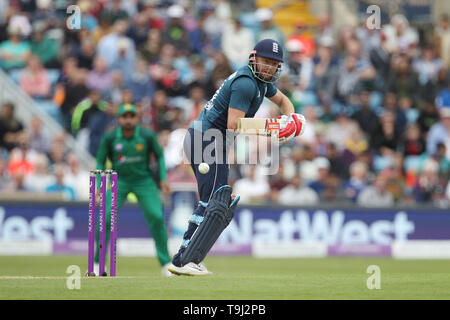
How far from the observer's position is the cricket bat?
9078 mm

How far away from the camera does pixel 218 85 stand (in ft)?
62.0

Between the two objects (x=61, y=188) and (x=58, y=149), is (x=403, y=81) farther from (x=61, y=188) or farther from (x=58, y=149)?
(x=61, y=188)

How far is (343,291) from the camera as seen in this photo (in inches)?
335

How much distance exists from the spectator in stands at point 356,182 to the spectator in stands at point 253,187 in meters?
1.46

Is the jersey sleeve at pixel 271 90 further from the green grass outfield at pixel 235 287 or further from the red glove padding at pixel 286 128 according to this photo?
the green grass outfield at pixel 235 287

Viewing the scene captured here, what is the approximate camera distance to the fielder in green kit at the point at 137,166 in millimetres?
12961

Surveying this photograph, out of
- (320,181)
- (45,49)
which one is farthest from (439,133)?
(45,49)

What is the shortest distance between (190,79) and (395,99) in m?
4.14

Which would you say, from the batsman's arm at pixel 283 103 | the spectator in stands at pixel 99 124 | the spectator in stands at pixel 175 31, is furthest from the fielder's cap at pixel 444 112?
the batsman's arm at pixel 283 103

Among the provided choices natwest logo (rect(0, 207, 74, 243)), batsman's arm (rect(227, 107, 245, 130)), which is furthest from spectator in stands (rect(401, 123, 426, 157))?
batsman's arm (rect(227, 107, 245, 130))

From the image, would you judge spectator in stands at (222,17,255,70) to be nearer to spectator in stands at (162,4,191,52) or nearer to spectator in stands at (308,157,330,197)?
spectator in stands at (162,4,191,52)

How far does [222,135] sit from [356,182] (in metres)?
9.03
